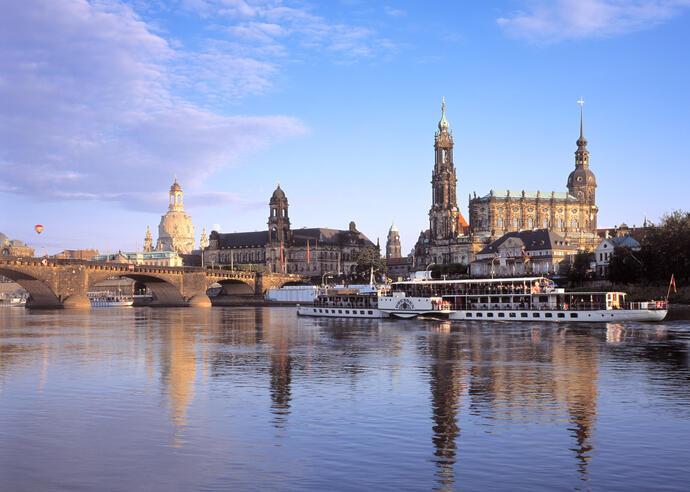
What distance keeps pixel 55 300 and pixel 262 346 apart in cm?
8708

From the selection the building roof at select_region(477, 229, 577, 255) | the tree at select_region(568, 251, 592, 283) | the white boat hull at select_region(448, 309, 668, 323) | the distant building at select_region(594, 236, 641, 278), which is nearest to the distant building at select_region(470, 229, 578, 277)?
the building roof at select_region(477, 229, 577, 255)

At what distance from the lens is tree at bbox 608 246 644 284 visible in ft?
362

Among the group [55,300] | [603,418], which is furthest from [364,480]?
[55,300]

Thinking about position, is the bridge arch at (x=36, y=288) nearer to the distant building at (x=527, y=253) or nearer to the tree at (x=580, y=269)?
the distant building at (x=527, y=253)

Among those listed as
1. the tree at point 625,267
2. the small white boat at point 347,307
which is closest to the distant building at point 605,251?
the tree at point 625,267

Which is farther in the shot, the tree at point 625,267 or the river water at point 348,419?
the tree at point 625,267

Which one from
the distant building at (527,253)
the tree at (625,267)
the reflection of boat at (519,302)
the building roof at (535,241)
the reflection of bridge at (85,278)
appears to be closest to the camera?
the reflection of boat at (519,302)

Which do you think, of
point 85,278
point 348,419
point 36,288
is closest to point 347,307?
point 85,278

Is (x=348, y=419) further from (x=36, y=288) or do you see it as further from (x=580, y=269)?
(x=580, y=269)

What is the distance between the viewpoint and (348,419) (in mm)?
25906

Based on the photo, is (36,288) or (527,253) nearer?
(36,288)

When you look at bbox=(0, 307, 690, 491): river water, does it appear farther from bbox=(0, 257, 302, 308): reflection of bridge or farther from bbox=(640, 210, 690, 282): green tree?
bbox=(0, 257, 302, 308): reflection of bridge

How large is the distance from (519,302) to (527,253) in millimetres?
95783

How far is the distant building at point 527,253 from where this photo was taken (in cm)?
17425
